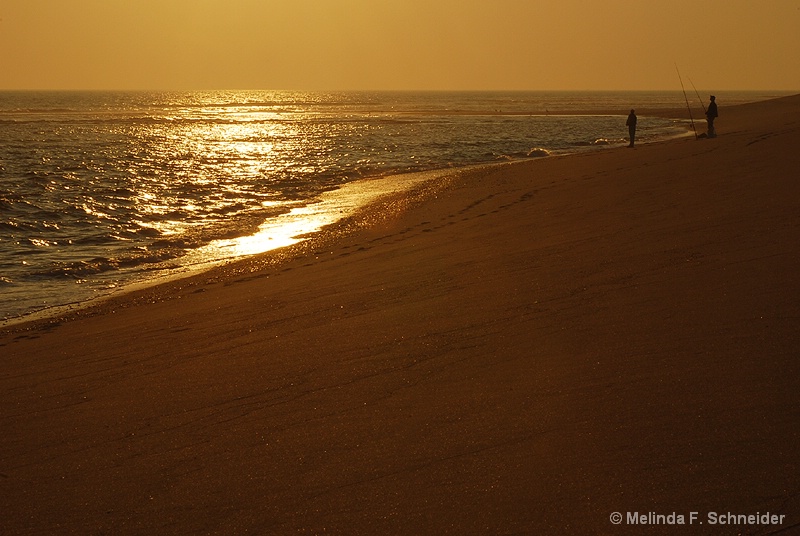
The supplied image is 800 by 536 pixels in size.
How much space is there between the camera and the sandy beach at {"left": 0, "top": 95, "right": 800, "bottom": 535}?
142 inches

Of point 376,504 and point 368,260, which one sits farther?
point 368,260

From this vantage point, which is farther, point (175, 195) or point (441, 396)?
point (175, 195)

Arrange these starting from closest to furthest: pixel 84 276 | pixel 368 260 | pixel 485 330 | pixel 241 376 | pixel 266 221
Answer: pixel 241 376, pixel 485 330, pixel 368 260, pixel 84 276, pixel 266 221

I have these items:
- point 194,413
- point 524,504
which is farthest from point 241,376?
point 524,504

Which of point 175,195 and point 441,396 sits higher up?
point 441,396

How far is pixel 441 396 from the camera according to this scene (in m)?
4.75

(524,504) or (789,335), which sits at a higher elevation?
(789,335)

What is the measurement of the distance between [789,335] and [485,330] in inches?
83.8

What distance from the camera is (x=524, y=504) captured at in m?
3.52

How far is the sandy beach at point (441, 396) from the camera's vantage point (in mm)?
3605

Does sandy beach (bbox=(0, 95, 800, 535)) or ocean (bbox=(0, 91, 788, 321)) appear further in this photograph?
ocean (bbox=(0, 91, 788, 321))

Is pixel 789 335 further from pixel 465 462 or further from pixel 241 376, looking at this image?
pixel 241 376

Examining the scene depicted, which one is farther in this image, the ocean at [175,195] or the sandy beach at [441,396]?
the ocean at [175,195]

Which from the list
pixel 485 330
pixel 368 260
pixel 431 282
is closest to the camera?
pixel 485 330
